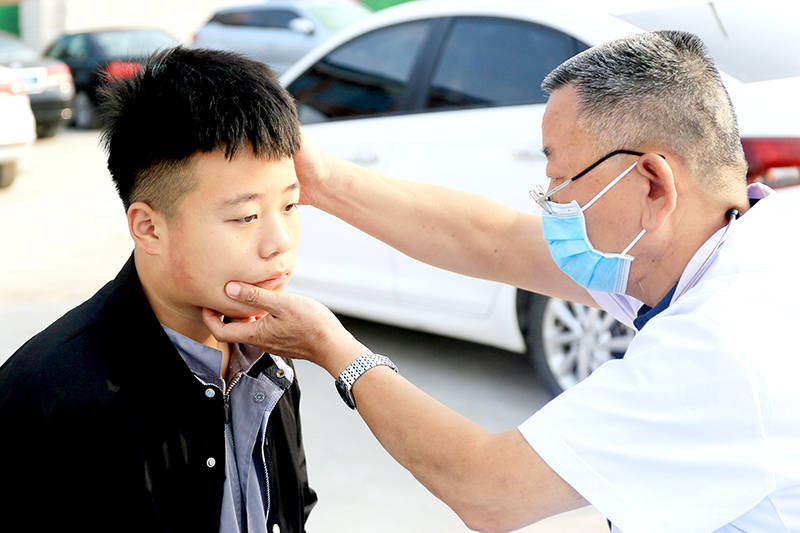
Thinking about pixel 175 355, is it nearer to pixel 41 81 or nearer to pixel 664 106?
pixel 664 106

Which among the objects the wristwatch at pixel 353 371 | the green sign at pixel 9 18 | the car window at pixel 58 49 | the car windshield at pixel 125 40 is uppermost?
the wristwatch at pixel 353 371

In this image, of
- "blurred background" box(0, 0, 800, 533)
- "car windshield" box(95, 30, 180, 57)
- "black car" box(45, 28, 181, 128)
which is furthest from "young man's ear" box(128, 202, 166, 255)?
"car windshield" box(95, 30, 180, 57)

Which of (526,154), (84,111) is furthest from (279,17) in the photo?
(526,154)

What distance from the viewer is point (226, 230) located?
174cm

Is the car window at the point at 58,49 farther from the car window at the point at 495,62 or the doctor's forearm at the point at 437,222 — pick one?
the doctor's forearm at the point at 437,222

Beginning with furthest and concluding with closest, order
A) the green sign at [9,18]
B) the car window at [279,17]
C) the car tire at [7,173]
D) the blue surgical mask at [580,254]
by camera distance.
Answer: the green sign at [9,18] → the car window at [279,17] → the car tire at [7,173] → the blue surgical mask at [580,254]

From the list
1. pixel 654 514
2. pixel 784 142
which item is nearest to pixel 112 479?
pixel 654 514

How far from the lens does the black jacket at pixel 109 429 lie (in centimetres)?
153

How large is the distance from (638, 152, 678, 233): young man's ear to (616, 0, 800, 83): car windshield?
2.06 meters

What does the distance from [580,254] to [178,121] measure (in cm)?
91

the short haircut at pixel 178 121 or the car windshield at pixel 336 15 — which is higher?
the short haircut at pixel 178 121

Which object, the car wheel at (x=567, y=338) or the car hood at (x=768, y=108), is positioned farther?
the car wheel at (x=567, y=338)

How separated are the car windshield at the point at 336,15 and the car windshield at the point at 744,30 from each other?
11748 millimetres

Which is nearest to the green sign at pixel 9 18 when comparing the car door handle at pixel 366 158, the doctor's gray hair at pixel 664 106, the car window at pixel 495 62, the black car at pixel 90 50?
the black car at pixel 90 50
